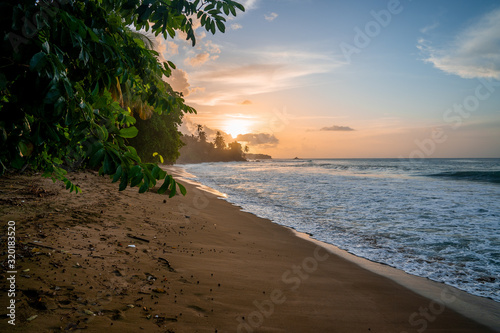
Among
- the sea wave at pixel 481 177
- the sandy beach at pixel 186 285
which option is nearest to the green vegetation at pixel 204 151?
the sea wave at pixel 481 177

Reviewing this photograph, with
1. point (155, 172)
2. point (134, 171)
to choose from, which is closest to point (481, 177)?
point (155, 172)

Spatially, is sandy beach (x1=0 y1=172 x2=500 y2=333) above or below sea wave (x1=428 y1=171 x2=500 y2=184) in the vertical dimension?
below

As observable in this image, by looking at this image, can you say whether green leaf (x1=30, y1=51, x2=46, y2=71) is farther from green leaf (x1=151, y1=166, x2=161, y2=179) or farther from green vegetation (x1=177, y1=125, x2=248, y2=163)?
green vegetation (x1=177, y1=125, x2=248, y2=163)

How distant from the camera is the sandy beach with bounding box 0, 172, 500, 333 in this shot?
2549 millimetres

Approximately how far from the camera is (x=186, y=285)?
3379 mm

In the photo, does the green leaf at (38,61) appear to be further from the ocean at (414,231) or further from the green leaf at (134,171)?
the ocean at (414,231)

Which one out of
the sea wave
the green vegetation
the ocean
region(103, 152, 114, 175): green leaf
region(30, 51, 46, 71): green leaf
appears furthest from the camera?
the green vegetation

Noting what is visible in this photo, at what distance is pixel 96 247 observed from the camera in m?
3.88

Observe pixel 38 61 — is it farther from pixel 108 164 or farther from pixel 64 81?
pixel 108 164

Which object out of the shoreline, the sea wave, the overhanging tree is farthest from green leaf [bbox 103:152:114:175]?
the sea wave

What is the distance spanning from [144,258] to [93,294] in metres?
1.19

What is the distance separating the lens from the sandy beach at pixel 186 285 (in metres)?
2.55

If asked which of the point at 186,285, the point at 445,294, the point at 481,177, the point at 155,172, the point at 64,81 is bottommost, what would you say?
the point at 445,294

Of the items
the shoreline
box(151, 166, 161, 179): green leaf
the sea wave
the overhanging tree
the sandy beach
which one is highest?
the overhanging tree
